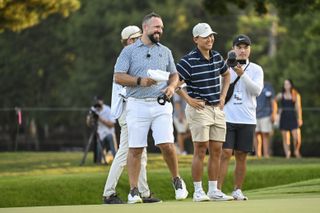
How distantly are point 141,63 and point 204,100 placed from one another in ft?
2.88

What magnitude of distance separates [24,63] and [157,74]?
57879mm

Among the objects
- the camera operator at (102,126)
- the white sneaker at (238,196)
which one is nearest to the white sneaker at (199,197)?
the white sneaker at (238,196)

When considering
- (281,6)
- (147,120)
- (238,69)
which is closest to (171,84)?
(147,120)

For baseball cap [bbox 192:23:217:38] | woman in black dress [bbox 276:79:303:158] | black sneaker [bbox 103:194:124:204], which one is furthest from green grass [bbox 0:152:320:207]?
woman in black dress [bbox 276:79:303:158]

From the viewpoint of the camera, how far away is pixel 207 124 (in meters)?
15.6

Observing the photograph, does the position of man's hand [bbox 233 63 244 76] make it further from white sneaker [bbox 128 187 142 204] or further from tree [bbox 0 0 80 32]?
tree [bbox 0 0 80 32]

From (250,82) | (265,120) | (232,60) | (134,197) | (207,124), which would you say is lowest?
(134,197)

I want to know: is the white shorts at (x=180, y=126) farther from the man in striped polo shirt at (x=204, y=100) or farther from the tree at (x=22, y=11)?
the man in striped polo shirt at (x=204, y=100)

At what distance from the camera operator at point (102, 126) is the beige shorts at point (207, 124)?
10336 mm

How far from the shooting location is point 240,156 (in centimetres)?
1662

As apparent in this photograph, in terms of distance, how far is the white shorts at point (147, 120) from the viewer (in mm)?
15602

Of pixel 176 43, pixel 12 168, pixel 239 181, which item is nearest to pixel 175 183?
pixel 239 181

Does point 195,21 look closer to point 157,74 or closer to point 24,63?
point 24,63

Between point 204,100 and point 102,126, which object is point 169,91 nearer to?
point 204,100
